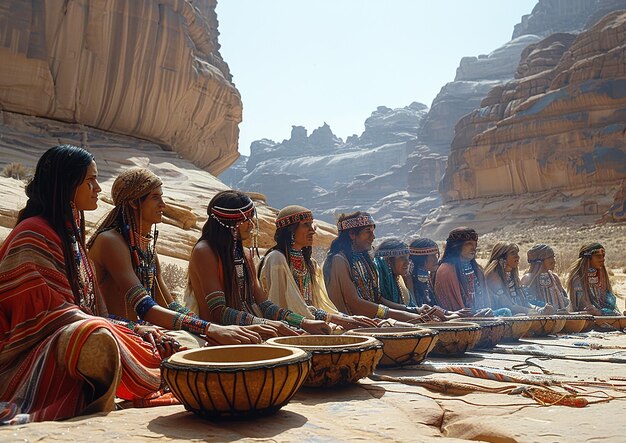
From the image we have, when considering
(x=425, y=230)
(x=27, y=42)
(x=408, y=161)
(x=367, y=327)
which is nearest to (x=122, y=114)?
(x=27, y=42)

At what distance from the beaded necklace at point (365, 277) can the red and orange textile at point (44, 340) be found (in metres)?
3.05

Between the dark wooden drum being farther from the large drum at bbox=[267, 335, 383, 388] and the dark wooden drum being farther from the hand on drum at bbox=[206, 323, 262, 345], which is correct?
the hand on drum at bbox=[206, 323, 262, 345]

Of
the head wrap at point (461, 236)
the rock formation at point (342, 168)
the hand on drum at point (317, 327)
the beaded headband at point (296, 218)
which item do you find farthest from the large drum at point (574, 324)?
the rock formation at point (342, 168)

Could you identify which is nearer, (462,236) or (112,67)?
(462,236)

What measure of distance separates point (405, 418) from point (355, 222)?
3.46 m

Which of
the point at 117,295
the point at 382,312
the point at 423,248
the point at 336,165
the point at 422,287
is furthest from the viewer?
the point at 336,165

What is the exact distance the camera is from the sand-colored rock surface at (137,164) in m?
12.9

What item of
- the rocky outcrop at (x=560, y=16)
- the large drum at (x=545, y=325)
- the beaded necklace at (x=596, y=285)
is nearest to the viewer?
the large drum at (x=545, y=325)

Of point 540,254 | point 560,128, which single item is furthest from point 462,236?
point 560,128

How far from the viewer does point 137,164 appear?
20.9 m

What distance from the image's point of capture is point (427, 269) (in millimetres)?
7328

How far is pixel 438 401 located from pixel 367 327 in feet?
4.49

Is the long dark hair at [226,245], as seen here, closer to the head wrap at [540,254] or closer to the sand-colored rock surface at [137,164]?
the head wrap at [540,254]

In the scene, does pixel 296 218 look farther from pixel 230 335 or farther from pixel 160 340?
pixel 160 340
